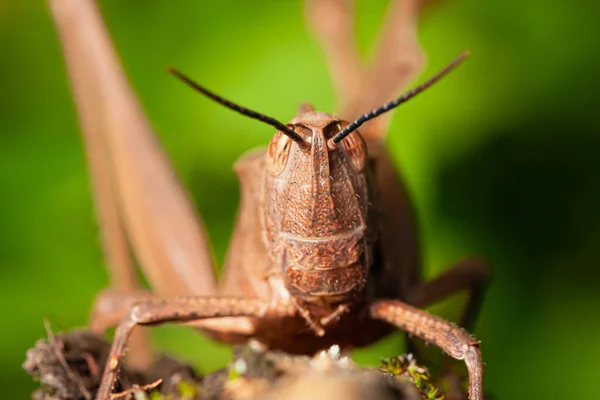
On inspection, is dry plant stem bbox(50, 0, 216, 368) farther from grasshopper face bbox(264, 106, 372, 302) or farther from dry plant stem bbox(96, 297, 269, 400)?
grasshopper face bbox(264, 106, 372, 302)

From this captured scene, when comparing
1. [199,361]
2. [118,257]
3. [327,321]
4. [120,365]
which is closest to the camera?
[120,365]

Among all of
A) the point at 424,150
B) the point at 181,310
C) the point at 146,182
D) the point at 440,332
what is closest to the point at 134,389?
the point at 181,310

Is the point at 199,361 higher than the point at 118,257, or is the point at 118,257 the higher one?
the point at 118,257

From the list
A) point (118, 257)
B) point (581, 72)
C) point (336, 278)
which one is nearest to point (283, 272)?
point (336, 278)

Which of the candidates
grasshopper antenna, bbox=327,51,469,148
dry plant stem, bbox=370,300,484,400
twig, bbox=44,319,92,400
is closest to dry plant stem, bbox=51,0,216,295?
dry plant stem, bbox=370,300,484,400

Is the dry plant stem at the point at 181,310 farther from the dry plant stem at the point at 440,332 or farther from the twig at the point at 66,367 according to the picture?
the dry plant stem at the point at 440,332

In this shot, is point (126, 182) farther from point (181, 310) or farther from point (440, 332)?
point (440, 332)

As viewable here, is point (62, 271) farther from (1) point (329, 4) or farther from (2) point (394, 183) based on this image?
(1) point (329, 4)
